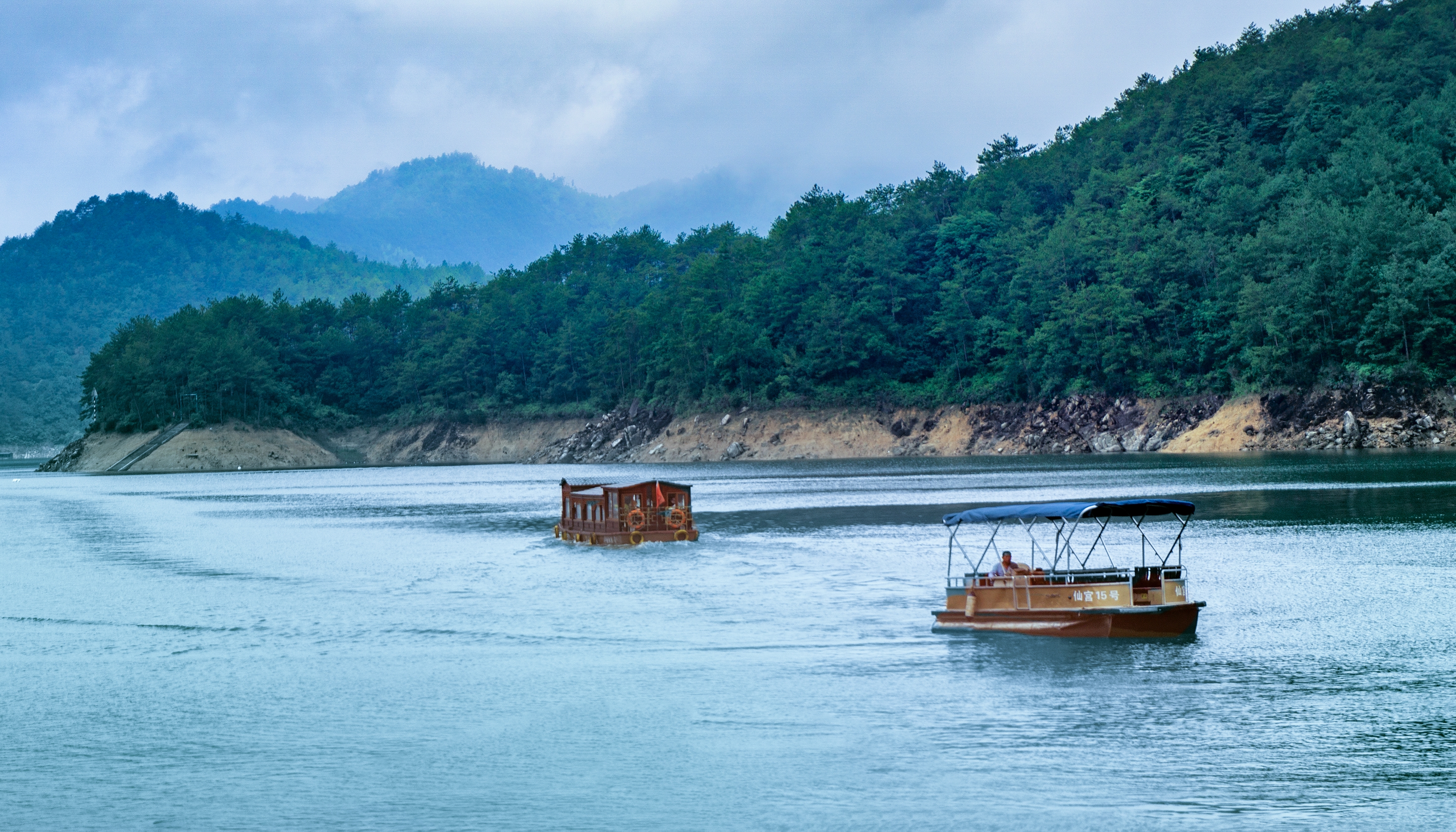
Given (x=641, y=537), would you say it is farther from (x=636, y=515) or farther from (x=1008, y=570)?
(x=1008, y=570)

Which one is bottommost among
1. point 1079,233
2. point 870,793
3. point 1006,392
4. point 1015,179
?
point 870,793

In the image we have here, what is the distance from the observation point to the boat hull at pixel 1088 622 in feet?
89.5

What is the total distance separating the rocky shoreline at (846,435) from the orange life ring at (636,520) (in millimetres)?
73608

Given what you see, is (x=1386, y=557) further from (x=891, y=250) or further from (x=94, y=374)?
(x=94, y=374)

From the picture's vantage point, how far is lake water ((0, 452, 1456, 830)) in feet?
55.4

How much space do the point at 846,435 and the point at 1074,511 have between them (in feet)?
384

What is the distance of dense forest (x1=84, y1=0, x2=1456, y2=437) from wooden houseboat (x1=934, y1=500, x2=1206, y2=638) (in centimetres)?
8288

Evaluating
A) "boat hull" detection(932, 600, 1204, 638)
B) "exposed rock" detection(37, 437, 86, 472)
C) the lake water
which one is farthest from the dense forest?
"boat hull" detection(932, 600, 1204, 638)

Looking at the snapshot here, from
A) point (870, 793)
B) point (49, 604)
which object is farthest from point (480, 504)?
point (870, 793)

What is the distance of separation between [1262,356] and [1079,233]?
34.3 meters

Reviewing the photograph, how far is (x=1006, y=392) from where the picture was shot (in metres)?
136

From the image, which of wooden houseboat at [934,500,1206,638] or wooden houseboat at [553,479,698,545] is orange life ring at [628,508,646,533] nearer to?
wooden houseboat at [553,479,698,545]

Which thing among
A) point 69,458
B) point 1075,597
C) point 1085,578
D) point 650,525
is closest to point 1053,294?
point 650,525

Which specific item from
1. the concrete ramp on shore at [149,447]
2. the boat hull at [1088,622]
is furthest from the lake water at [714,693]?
the concrete ramp on shore at [149,447]
